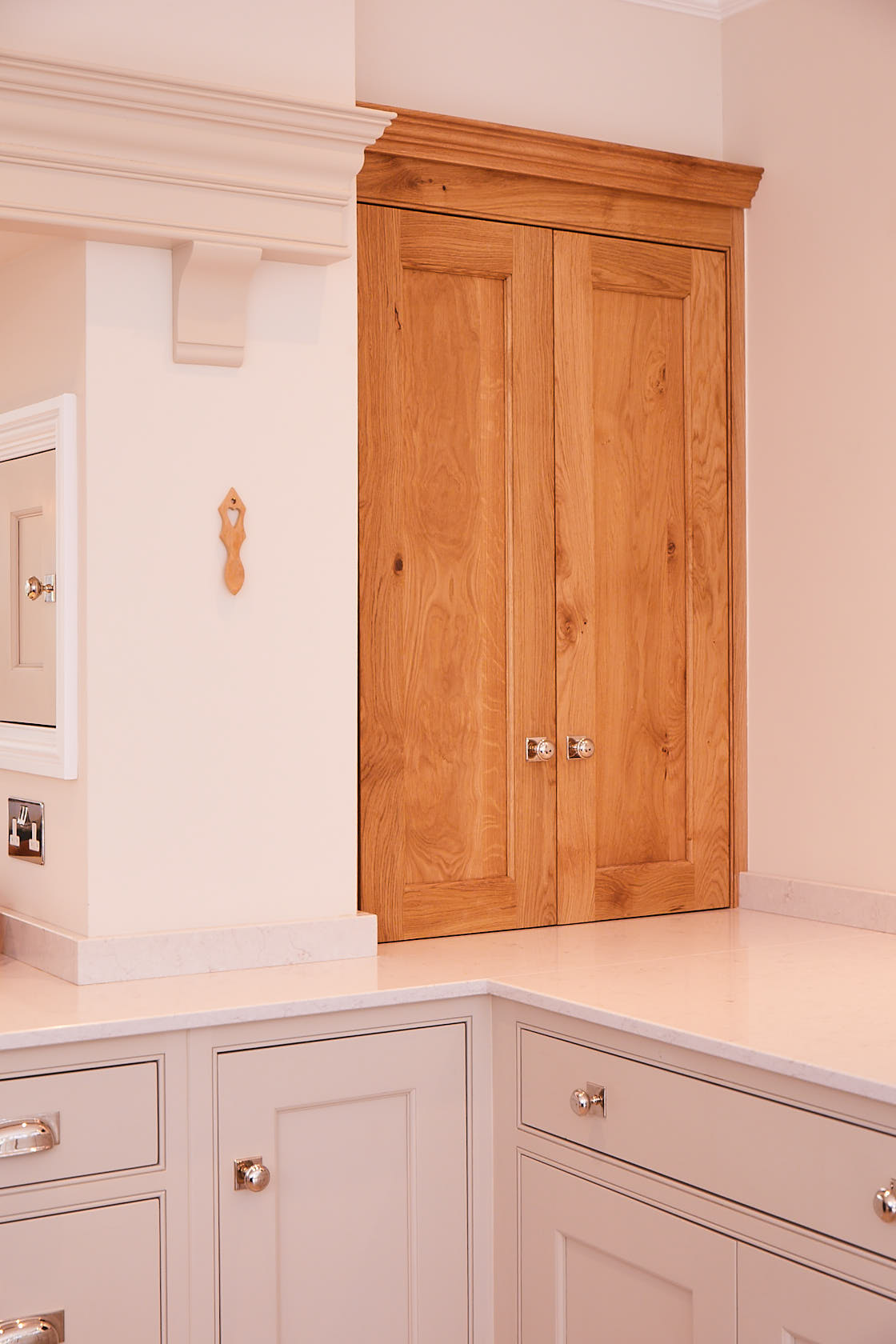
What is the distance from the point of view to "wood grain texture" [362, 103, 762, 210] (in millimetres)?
2547

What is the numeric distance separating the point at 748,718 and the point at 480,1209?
1219 millimetres

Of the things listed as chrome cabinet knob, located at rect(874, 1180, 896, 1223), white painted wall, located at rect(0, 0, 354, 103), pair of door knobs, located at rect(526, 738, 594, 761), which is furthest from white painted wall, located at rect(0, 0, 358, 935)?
chrome cabinet knob, located at rect(874, 1180, 896, 1223)

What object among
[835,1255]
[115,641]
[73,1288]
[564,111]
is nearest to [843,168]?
[564,111]

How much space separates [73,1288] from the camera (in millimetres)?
1846

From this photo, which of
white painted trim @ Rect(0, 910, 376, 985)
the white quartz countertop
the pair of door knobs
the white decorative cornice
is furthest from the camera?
the white decorative cornice

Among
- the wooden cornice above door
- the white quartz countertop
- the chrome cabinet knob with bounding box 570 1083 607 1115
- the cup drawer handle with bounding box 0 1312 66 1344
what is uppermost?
the wooden cornice above door

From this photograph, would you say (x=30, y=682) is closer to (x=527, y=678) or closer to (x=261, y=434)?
(x=261, y=434)

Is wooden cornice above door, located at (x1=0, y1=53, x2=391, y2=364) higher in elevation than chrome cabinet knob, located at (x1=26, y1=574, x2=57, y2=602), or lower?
higher

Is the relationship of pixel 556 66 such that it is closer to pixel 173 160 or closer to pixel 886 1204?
pixel 173 160

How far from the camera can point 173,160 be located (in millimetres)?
2072

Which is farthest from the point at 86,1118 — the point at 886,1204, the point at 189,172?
the point at 189,172

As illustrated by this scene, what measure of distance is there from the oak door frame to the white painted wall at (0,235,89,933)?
616mm

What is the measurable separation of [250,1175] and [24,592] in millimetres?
1022

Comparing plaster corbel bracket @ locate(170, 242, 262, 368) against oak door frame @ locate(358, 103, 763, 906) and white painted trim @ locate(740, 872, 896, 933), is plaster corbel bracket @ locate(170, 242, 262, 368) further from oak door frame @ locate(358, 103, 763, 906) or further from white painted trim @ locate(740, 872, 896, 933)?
white painted trim @ locate(740, 872, 896, 933)
